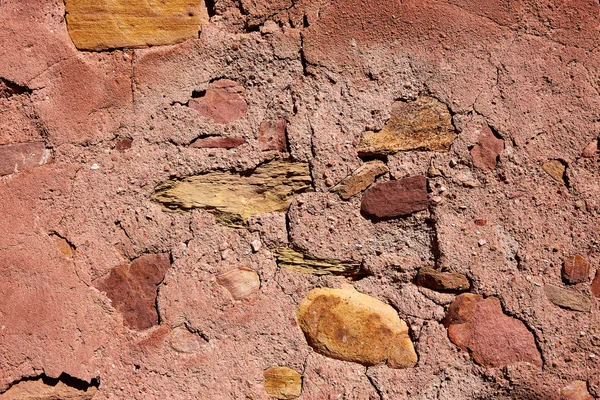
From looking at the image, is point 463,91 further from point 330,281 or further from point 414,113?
point 330,281

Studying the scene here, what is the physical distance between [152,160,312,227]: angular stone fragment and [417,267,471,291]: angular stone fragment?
1.02 feet

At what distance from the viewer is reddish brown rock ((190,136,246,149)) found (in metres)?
1.18

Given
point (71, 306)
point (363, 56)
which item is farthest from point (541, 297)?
point (71, 306)

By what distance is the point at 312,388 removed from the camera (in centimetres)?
114

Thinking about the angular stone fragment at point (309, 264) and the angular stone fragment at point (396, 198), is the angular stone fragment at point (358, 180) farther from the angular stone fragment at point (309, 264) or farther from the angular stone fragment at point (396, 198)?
the angular stone fragment at point (309, 264)

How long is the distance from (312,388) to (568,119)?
0.77 metres

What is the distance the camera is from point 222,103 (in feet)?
3.92

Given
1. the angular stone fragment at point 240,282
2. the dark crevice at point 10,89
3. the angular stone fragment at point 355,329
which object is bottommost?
the angular stone fragment at point 355,329

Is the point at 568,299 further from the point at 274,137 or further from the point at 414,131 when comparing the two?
the point at 274,137

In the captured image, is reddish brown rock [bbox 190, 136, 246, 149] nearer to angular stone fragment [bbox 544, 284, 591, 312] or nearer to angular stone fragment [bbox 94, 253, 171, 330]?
angular stone fragment [bbox 94, 253, 171, 330]

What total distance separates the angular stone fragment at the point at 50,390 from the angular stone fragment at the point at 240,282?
353mm

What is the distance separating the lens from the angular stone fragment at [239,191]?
1.18 metres

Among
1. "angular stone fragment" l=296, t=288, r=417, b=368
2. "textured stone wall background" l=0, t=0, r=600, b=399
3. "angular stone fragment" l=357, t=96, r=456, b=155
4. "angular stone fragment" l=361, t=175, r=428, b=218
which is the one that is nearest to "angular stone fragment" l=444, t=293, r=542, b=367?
"textured stone wall background" l=0, t=0, r=600, b=399

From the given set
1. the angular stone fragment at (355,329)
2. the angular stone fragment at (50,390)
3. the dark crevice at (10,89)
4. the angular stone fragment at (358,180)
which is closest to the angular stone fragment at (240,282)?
the angular stone fragment at (355,329)
